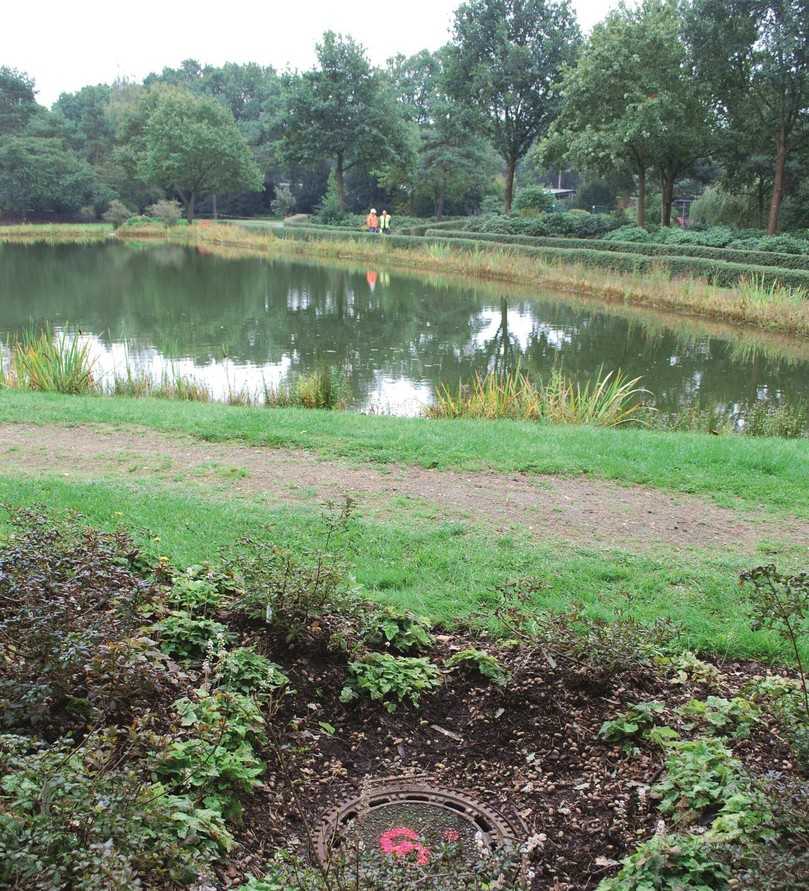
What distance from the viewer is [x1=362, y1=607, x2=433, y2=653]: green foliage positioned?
3.76 m

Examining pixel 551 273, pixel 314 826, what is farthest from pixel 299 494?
pixel 551 273

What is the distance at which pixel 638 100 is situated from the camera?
95.2 ft

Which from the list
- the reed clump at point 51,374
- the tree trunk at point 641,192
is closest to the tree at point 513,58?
the tree trunk at point 641,192

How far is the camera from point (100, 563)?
3.54 metres

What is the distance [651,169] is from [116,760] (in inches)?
1534

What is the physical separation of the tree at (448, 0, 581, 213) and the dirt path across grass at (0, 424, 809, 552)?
3662cm

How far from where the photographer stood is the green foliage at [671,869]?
2363 mm

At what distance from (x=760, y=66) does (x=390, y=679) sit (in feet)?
98.4

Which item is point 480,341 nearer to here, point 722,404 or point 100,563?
point 722,404

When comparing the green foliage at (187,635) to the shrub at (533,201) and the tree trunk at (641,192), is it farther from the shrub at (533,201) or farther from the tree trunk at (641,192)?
the shrub at (533,201)

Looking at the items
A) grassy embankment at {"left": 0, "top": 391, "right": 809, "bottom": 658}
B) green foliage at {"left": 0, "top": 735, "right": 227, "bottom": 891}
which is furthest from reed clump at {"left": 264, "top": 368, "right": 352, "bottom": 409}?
green foliage at {"left": 0, "top": 735, "right": 227, "bottom": 891}

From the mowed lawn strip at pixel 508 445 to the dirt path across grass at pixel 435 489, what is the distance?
21 cm

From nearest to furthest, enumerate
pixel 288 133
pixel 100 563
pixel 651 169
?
pixel 100 563, pixel 651 169, pixel 288 133

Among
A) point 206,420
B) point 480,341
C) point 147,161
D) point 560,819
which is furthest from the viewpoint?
point 147,161
